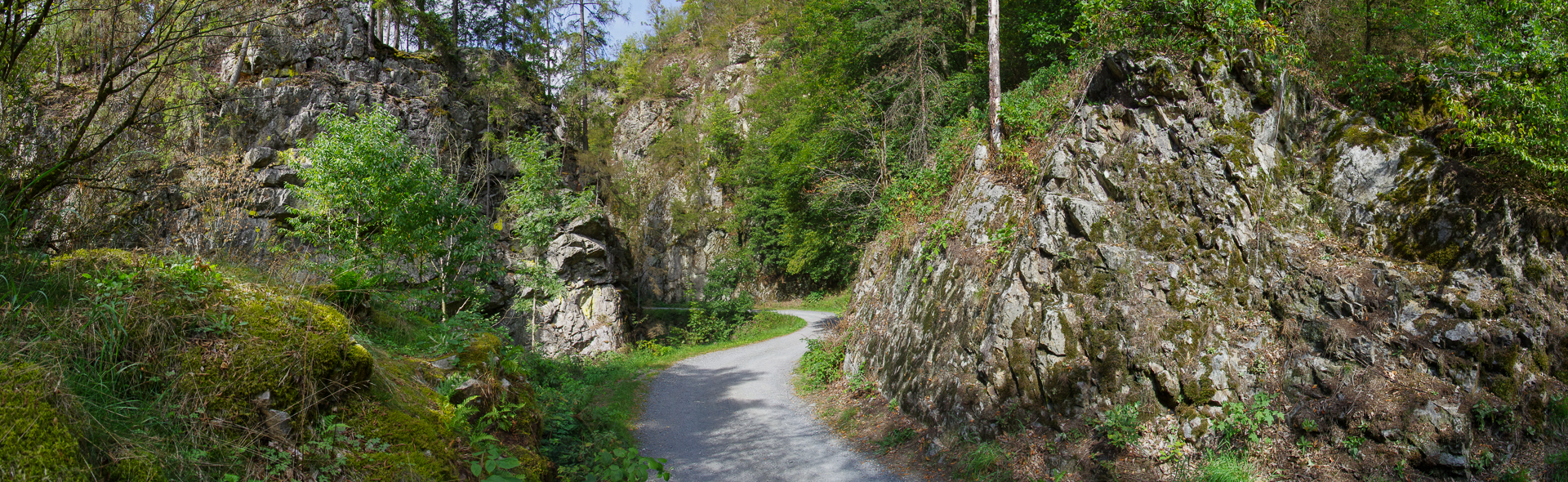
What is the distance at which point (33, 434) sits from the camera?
2.21m

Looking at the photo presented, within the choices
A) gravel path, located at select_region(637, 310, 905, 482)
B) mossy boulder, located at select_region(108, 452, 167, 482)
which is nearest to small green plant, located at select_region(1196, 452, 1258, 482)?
gravel path, located at select_region(637, 310, 905, 482)

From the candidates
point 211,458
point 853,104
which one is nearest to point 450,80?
point 853,104

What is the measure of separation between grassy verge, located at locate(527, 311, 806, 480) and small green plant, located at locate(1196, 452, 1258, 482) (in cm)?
560

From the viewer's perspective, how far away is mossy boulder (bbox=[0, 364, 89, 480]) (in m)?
2.12

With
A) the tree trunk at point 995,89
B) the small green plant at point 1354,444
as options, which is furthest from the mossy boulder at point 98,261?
the tree trunk at point 995,89

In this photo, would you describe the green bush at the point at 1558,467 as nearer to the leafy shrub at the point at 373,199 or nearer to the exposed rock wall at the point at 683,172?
the leafy shrub at the point at 373,199

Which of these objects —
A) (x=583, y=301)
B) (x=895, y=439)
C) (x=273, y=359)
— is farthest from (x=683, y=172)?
(x=273, y=359)

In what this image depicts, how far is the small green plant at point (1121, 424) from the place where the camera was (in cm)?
668

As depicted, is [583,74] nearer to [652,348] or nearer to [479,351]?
[652,348]

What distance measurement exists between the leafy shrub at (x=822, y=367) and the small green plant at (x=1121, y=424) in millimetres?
5695

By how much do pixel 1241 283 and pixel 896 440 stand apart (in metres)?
4.66

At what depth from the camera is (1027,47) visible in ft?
52.1

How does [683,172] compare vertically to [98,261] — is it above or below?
above

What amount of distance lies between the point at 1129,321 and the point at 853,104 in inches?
493
